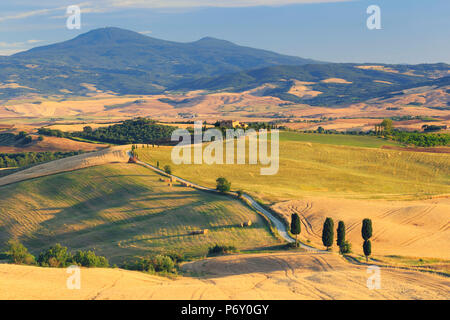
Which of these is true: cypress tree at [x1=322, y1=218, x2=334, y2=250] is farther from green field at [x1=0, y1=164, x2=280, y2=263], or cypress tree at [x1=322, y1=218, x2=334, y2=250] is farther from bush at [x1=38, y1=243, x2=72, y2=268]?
bush at [x1=38, y1=243, x2=72, y2=268]

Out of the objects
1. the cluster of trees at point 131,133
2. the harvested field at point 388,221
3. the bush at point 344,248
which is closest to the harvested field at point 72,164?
the harvested field at point 388,221

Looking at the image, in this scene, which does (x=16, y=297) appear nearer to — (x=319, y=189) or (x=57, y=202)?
(x=57, y=202)

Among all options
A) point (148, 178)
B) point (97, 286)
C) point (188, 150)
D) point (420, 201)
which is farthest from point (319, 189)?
point (97, 286)

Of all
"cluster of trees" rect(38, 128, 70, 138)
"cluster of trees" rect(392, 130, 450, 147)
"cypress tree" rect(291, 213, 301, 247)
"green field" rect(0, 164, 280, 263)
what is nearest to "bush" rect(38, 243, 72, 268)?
"green field" rect(0, 164, 280, 263)

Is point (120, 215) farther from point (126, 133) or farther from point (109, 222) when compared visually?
point (126, 133)

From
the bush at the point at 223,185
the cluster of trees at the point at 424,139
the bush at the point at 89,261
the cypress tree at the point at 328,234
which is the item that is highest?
the cluster of trees at the point at 424,139

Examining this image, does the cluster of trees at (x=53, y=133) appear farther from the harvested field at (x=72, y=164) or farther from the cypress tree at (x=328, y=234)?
the cypress tree at (x=328, y=234)

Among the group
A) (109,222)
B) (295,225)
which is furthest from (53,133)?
(295,225)
